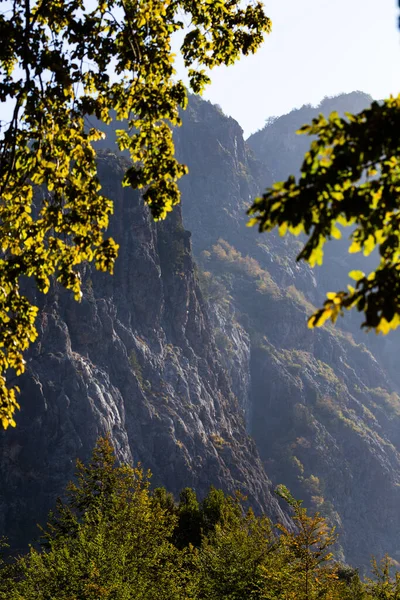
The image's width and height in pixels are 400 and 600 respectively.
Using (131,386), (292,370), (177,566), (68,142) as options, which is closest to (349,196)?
(68,142)

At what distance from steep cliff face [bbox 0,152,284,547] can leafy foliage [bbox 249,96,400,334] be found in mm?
63573

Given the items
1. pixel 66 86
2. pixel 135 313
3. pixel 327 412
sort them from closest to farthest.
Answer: pixel 66 86, pixel 135 313, pixel 327 412

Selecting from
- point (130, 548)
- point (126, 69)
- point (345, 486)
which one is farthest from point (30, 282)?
point (345, 486)

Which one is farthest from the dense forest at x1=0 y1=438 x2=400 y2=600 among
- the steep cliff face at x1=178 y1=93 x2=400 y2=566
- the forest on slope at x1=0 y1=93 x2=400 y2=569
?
the steep cliff face at x1=178 y1=93 x2=400 y2=566

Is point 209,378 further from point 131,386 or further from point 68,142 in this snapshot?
point 68,142

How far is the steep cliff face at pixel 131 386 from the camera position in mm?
66938

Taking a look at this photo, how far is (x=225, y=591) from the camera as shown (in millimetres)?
21422

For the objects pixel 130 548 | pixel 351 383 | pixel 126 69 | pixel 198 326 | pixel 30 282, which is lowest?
pixel 130 548

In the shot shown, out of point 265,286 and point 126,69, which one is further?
point 265,286

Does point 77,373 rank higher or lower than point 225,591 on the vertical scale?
higher

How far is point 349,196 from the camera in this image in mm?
5586

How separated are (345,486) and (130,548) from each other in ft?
387

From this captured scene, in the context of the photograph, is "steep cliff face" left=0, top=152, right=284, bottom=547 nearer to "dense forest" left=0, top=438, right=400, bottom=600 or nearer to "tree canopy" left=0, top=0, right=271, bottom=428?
"dense forest" left=0, top=438, right=400, bottom=600

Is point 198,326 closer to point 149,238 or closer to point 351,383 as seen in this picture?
point 149,238
